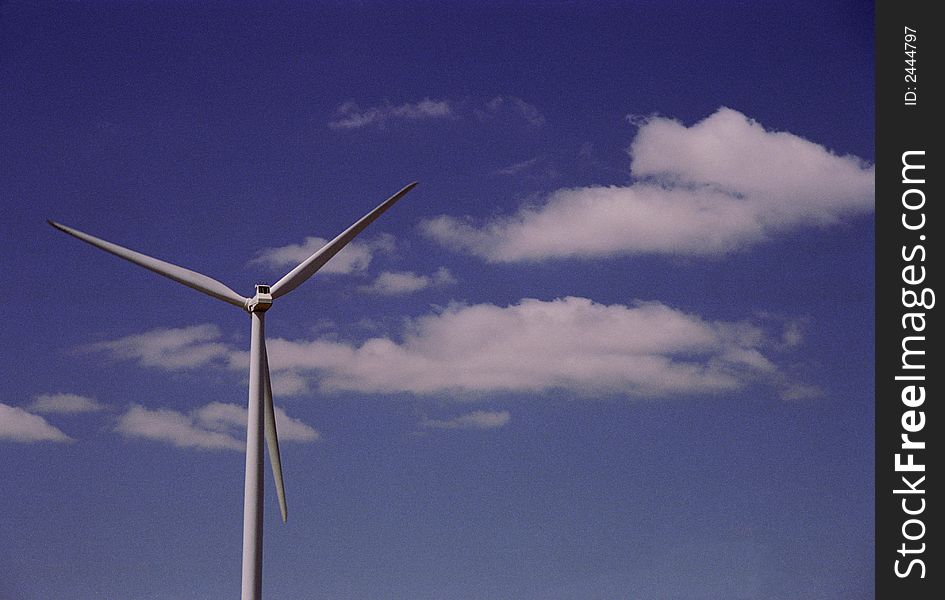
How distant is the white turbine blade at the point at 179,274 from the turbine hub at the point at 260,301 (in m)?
0.40

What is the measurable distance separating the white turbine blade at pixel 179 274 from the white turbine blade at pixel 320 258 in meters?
1.32

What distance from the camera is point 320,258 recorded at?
43844 millimetres

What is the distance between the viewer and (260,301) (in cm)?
4097

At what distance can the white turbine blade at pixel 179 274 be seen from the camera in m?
41.8

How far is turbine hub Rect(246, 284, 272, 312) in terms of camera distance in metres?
40.9

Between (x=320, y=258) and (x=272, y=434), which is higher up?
(x=320, y=258)

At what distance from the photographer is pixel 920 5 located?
121 ft

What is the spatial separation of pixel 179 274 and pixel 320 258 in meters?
4.39

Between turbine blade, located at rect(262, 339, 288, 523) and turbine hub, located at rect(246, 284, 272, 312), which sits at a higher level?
turbine hub, located at rect(246, 284, 272, 312)

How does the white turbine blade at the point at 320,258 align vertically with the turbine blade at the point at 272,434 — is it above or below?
above

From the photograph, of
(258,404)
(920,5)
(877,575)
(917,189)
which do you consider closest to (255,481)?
(258,404)

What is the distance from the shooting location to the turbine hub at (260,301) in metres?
40.9

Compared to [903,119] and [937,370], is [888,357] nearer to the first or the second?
[937,370]

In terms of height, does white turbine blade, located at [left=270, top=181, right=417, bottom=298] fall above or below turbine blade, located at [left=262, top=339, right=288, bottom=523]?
above
